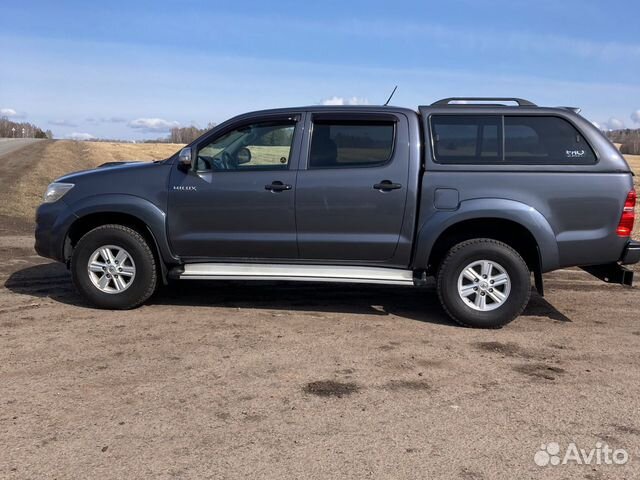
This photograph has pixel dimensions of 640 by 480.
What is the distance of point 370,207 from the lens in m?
5.36

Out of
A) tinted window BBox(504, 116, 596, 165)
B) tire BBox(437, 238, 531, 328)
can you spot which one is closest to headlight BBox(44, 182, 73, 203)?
tire BBox(437, 238, 531, 328)

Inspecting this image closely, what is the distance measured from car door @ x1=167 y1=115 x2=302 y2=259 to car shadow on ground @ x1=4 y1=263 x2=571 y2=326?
0.76 metres

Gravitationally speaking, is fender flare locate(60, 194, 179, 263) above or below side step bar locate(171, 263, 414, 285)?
above

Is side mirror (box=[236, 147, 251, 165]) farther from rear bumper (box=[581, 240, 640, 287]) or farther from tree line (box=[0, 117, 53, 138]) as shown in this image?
tree line (box=[0, 117, 53, 138])

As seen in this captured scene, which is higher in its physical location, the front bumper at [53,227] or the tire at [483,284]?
the front bumper at [53,227]

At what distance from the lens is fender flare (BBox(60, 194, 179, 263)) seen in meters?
5.60

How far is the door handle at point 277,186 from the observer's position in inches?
214

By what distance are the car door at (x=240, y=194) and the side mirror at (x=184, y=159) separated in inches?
1.9

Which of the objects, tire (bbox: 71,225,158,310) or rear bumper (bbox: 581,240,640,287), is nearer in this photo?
rear bumper (bbox: 581,240,640,287)

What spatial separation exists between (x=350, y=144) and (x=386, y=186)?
57 cm

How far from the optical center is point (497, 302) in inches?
211

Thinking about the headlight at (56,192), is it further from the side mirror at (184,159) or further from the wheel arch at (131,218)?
the side mirror at (184,159)

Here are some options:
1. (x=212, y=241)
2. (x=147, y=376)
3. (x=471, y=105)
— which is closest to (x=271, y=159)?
(x=212, y=241)

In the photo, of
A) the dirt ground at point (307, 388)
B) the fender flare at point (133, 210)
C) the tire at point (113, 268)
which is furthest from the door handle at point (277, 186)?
the tire at point (113, 268)
